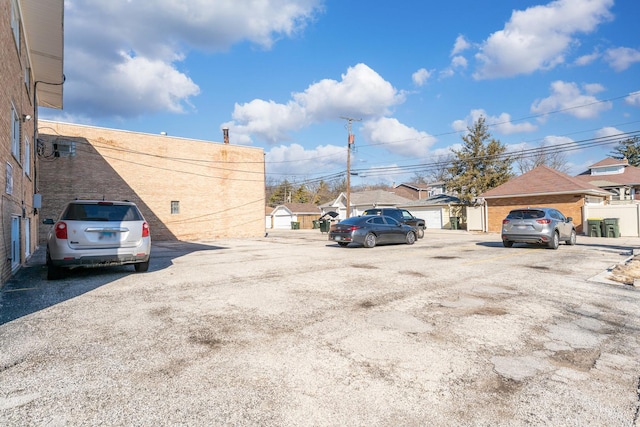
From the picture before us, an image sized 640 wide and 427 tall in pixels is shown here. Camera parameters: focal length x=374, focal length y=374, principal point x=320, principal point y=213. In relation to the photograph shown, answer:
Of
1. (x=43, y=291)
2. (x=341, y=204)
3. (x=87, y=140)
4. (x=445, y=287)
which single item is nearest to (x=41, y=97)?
(x=87, y=140)

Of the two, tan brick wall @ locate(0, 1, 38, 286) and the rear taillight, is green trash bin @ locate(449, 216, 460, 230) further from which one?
the rear taillight

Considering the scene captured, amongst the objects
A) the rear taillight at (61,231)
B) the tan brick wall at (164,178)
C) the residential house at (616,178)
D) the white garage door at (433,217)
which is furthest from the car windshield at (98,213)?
the residential house at (616,178)

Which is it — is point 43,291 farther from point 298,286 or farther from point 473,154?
point 473,154

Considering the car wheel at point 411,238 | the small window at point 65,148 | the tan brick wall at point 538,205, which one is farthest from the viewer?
the tan brick wall at point 538,205

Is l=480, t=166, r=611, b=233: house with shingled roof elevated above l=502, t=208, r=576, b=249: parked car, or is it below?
above

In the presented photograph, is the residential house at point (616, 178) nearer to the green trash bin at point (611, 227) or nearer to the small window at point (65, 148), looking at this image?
→ the green trash bin at point (611, 227)

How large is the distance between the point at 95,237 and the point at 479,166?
34.8 m

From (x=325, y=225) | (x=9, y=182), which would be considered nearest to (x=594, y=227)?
(x=325, y=225)

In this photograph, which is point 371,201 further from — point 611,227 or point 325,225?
point 611,227

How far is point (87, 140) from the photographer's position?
21.3 m

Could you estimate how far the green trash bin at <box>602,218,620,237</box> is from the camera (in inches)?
855

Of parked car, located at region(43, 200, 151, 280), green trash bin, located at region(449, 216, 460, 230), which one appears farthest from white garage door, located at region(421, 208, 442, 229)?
parked car, located at region(43, 200, 151, 280)

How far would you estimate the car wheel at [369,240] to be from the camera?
48.5ft

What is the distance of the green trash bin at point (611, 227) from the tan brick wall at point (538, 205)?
243cm
